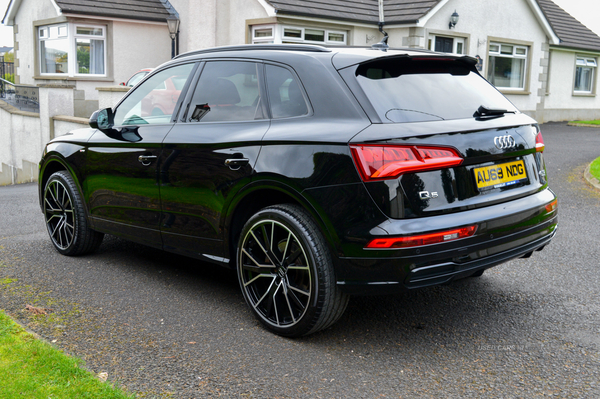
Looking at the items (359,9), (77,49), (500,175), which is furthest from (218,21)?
(500,175)

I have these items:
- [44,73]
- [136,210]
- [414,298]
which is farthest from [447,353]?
[44,73]

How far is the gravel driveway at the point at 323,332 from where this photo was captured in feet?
10.9

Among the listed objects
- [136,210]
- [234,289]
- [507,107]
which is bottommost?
[234,289]

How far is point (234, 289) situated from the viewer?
4.98 m

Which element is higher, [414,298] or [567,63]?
[567,63]

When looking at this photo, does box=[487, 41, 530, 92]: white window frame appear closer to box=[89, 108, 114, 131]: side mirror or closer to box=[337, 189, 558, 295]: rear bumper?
box=[89, 108, 114, 131]: side mirror

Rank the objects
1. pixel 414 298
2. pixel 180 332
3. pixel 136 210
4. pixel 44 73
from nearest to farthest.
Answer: pixel 180 332
pixel 414 298
pixel 136 210
pixel 44 73

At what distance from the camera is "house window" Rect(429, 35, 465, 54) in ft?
68.5

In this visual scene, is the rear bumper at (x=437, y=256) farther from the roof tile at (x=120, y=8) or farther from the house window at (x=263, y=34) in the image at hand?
the roof tile at (x=120, y=8)

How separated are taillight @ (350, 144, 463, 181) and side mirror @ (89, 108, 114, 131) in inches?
107

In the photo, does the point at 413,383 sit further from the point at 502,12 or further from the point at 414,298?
the point at 502,12

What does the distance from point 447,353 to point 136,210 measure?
266 centimetres

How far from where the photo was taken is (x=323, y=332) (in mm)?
4062

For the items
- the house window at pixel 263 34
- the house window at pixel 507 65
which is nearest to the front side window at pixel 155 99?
the house window at pixel 263 34
